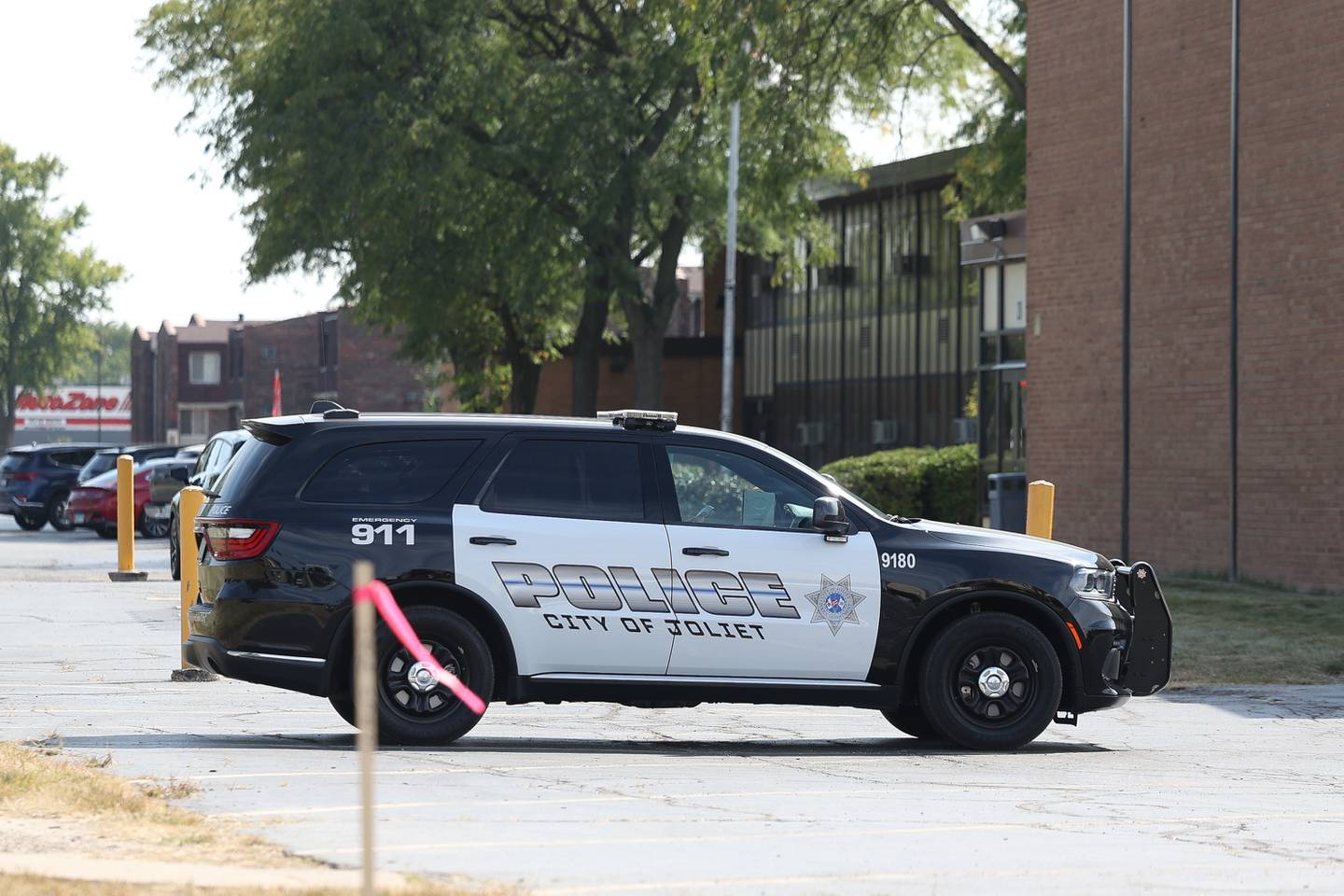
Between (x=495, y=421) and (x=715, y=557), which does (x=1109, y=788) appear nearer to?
(x=715, y=557)

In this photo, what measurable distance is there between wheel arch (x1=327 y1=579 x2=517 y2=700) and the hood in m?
2.30

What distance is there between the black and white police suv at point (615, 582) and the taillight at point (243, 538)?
1 cm

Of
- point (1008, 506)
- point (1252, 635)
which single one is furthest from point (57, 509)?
point (1252, 635)

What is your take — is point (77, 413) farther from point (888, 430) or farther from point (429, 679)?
point (429, 679)

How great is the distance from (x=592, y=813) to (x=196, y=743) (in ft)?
→ 9.56

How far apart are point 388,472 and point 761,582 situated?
2005 millimetres

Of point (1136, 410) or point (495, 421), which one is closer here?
point (495, 421)

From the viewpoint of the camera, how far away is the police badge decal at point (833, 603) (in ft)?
34.5

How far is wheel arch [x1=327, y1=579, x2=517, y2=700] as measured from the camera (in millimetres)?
10148

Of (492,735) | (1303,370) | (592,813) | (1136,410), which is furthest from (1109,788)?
(1136,410)

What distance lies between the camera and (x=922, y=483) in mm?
32656

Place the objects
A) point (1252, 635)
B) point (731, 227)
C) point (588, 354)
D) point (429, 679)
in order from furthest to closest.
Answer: point (588, 354)
point (731, 227)
point (1252, 635)
point (429, 679)

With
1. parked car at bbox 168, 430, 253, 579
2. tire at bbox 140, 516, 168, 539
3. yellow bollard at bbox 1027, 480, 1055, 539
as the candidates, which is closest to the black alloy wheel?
yellow bollard at bbox 1027, 480, 1055, 539

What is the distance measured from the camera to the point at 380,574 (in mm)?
10133
